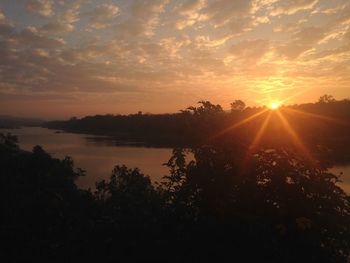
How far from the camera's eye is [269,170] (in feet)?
24.1

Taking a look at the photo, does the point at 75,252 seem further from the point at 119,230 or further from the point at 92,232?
the point at 119,230

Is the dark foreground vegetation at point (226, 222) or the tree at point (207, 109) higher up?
the tree at point (207, 109)

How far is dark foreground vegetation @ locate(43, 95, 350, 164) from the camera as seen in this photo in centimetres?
848

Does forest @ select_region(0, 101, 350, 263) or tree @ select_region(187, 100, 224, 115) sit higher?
tree @ select_region(187, 100, 224, 115)

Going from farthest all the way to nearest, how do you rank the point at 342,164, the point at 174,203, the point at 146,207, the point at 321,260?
the point at 342,164, the point at 146,207, the point at 174,203, the point at 321,260

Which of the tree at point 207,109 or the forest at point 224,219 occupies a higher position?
the tree at point 207,109

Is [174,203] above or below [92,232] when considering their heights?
above

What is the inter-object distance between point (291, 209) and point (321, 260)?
2.98 ft

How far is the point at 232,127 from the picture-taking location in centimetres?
848

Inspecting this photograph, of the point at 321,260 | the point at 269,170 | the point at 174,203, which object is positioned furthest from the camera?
the point at 174,203

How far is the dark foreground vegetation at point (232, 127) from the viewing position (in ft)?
27.8

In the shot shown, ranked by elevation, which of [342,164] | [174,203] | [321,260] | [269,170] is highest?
[269,170]

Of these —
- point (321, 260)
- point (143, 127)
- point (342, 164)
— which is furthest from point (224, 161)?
point (143, 127)

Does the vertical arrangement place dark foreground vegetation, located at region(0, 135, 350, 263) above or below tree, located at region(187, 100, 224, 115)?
below
